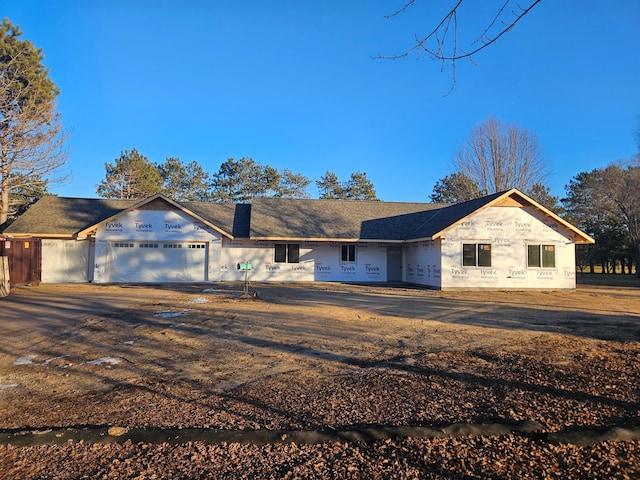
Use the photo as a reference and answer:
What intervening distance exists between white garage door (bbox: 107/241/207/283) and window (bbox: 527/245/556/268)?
55.9ft

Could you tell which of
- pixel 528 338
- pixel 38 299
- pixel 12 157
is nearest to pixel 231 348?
pixel 528 338

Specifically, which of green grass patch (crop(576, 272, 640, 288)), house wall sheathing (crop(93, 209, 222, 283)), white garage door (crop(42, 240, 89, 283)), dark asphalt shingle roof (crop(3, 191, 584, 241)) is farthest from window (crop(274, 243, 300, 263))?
green grass patch (crop(576, 272, 640, 288))

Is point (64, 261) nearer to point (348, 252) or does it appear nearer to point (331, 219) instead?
point (331, 219)

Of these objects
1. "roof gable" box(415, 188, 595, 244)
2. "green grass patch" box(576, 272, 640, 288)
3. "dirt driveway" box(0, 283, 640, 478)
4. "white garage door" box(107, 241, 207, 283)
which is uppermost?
"roof gable" box(415, 188, 595, 244)

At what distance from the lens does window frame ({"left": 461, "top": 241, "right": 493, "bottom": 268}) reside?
68.4ft

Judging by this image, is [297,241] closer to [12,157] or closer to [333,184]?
[12,157]

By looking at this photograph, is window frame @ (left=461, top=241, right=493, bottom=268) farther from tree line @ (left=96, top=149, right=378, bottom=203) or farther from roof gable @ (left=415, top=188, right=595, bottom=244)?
tree line @ (left=96, top=149, right=378, bottom=203)

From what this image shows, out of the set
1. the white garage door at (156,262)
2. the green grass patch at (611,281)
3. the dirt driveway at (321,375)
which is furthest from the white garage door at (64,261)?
the green grass patch at (611,281)

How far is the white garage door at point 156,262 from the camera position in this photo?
23156mm

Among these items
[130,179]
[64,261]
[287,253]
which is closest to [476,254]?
[287,253]

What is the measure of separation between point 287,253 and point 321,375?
19.5 m

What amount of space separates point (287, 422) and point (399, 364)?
2.77 metres

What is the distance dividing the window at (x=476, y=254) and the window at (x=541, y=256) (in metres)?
2.15

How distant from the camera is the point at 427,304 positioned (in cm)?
1462
